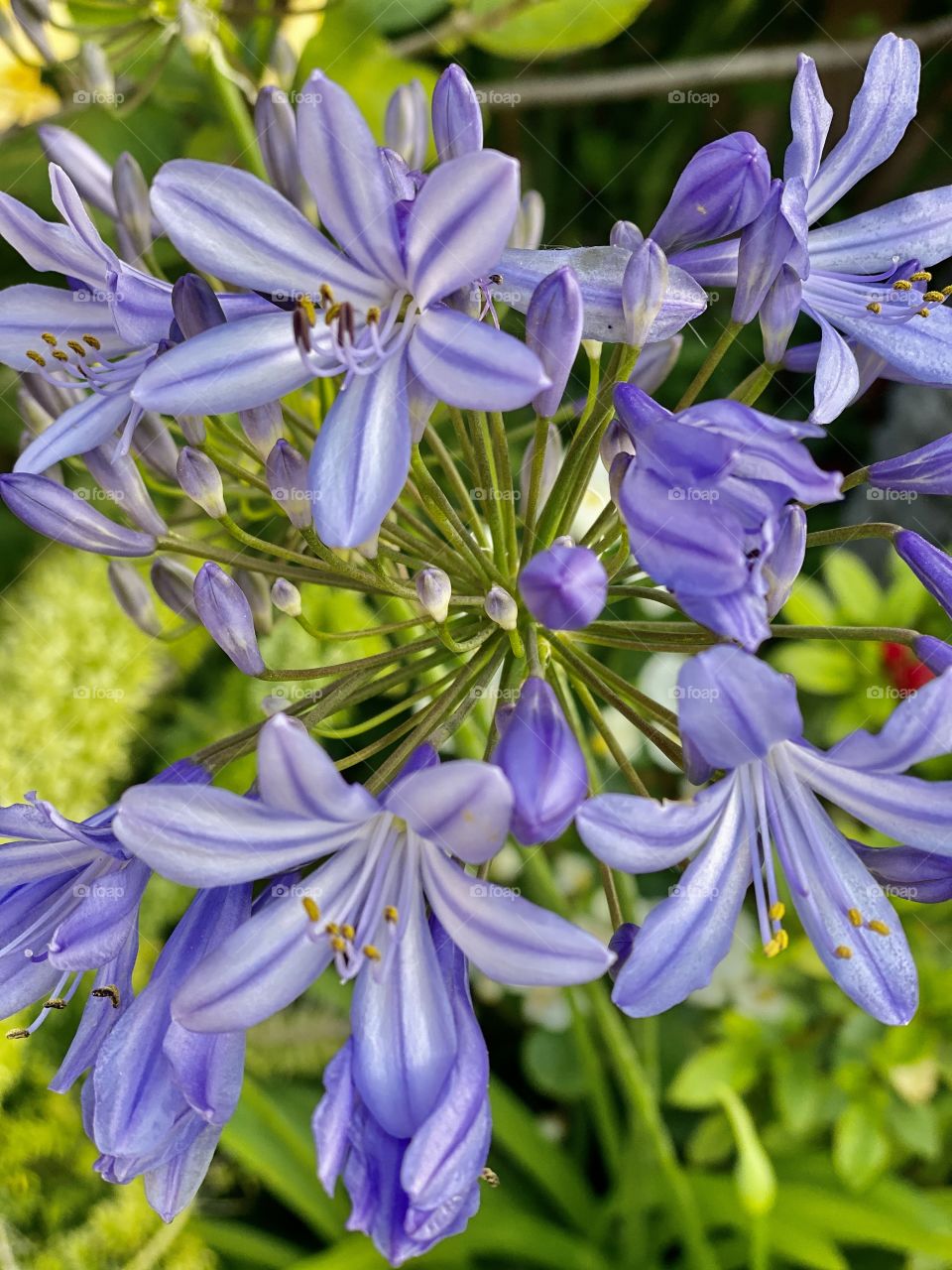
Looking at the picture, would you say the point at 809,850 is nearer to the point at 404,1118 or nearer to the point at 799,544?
the point at 799,544

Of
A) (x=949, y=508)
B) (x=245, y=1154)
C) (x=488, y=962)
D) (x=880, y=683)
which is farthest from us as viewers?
(x=949, y=508)

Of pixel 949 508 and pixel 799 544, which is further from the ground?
pixel 799 544

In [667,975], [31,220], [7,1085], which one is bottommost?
[7,1085]

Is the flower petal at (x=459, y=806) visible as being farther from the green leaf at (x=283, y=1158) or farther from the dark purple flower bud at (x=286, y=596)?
the green leaf at (x=283, y=1158)

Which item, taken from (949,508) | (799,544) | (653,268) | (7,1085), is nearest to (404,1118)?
(799,544)

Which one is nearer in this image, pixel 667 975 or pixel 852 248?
pixel 667 975

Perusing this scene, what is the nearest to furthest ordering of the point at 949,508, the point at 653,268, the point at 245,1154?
the point at 653,268
the point at 245,1154
the point at 949,508
